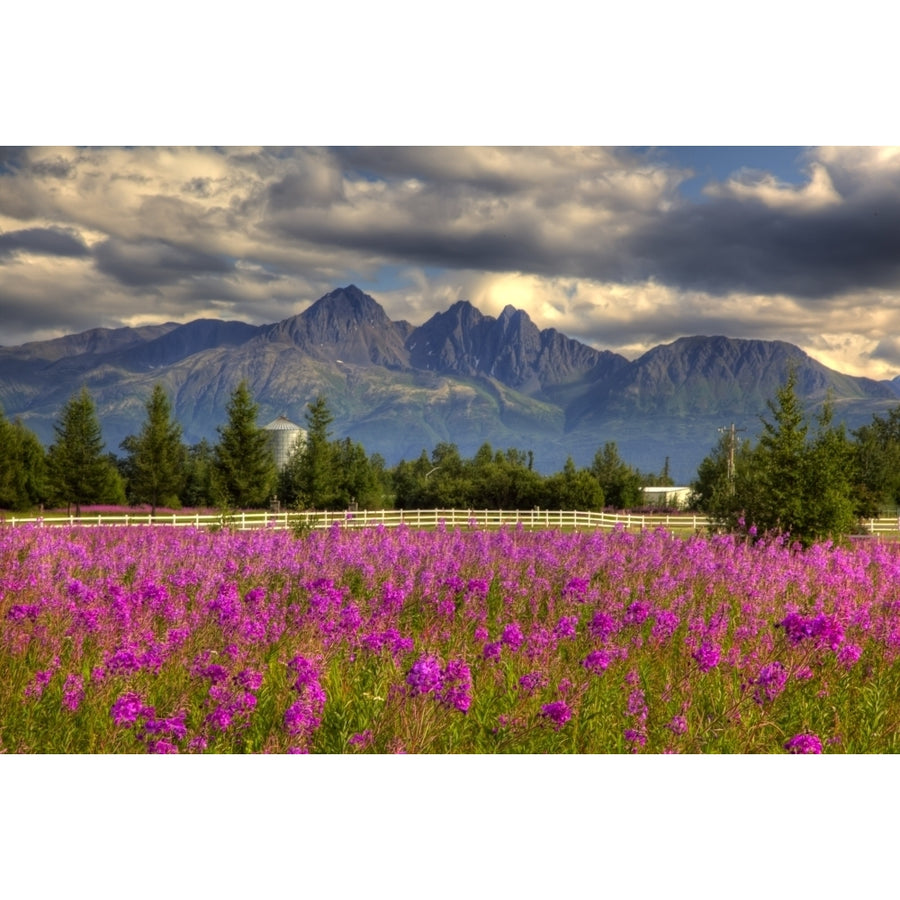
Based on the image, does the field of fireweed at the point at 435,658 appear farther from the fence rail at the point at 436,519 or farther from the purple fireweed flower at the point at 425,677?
the fence rail at the point at 436,519

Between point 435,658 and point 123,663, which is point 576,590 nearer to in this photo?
point 435,658

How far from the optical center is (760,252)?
45.9 ft

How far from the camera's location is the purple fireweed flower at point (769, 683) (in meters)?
5.14

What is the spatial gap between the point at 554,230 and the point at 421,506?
2354 inches

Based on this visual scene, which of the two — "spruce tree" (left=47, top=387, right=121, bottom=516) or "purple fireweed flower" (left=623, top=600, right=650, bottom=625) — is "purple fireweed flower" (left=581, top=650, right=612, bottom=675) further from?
"spruce tree" (left=47, top=387, right=121, bottom=516)

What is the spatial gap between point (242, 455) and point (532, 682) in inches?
1344

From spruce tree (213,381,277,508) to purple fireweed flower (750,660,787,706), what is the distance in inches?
1325

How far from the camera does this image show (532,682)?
5.14m

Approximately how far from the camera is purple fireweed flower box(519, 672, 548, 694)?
511 centimetres

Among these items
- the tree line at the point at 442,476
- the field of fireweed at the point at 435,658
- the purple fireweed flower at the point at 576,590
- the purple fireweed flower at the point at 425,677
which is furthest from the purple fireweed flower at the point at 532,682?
the tree line at the point at 442,476

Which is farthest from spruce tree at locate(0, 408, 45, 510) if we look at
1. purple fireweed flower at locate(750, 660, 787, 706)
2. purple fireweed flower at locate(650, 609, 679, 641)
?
purple fireweed flower at locate(750, 660, 787, 706)

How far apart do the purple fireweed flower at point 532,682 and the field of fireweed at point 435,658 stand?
0.07 m

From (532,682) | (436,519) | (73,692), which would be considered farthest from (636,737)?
(436,519)

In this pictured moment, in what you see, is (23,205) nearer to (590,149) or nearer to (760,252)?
(590,149)
